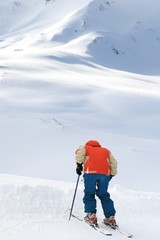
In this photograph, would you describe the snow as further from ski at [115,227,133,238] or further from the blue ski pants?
the blue ski pants

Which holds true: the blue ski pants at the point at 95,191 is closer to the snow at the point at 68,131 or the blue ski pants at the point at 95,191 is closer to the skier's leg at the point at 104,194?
the skier's leg at the point at 104,194

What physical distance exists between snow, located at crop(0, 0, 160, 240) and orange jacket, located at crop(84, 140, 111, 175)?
31.6 inches

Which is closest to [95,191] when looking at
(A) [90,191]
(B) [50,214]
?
(A) [90,191]

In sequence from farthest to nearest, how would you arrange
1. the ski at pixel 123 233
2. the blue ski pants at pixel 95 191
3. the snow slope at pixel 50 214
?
the blue ski pants at pixel 95 191, the ski at pixel 123 233, the snow slope at pixel 50 214

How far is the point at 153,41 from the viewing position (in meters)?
99.4

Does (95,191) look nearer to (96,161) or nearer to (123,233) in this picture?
(96,161)

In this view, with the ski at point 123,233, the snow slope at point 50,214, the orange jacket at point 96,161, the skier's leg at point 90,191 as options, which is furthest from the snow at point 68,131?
the orange jacket at point 96,161

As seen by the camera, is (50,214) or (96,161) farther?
(96,161)

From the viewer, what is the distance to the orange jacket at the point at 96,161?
7.55m

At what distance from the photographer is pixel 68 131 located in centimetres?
1792

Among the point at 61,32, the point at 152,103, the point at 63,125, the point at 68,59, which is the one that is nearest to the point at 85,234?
the point at 63,125

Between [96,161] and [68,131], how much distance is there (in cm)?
1039

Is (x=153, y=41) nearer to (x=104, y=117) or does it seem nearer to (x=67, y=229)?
(x=104, y=117)

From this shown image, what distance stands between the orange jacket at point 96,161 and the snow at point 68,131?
0.80m
